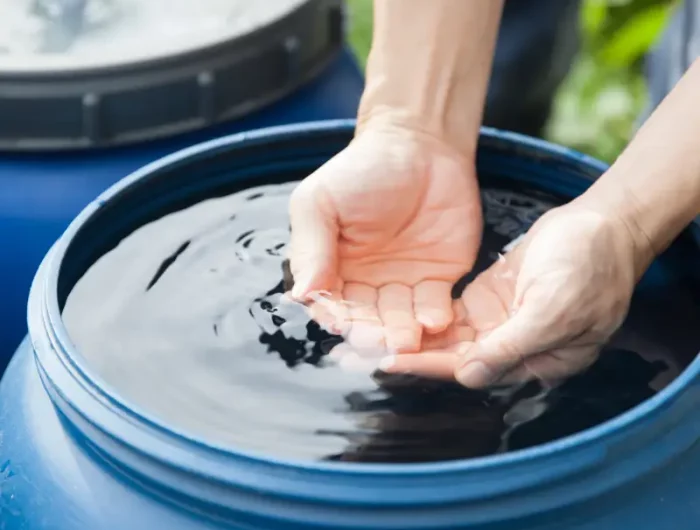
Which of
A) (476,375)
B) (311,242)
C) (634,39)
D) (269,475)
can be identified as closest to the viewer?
(269,475)

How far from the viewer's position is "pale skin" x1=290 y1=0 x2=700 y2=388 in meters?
0.79

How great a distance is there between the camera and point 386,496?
1.79ft

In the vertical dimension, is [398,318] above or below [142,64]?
below

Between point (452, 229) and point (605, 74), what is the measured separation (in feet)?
3.75

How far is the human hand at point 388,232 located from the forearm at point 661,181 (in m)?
0.15

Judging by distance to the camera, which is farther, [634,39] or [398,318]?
[634,39]

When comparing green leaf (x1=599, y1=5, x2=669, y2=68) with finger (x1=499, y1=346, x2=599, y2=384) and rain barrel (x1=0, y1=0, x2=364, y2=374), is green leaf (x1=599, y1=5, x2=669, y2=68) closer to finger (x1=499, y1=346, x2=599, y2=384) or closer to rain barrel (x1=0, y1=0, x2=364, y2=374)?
rain barrel (x1=0, y1=0, x2=364, y2=374)

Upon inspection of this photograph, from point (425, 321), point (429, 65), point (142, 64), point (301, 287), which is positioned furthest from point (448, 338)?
point (142, 64)

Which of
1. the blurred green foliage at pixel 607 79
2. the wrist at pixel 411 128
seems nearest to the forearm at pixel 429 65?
the wrist at pixel 411 128

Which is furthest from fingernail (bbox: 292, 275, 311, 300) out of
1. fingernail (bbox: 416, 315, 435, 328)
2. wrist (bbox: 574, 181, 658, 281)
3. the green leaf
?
the green leaf

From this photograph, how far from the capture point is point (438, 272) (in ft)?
3.07

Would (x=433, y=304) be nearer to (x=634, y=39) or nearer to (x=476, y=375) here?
(x=476, y=375)

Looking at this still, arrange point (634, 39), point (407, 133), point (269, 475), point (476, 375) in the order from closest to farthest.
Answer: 1. point (269, 475)
2. point (476, 375)
3. point (407, 133)
4. point (634, 39)

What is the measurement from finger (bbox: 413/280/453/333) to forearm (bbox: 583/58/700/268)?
15 cm
